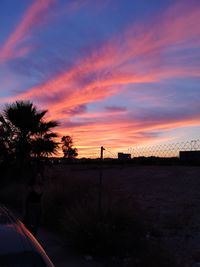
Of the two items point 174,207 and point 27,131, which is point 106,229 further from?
point 27,131

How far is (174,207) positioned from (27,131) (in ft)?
37.9

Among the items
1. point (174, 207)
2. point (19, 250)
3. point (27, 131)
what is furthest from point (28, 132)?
point (19, 250)

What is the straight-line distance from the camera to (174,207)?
14.4 meters

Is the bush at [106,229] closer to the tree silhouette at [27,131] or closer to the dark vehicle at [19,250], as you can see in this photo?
the dark vehicle at [19,250]

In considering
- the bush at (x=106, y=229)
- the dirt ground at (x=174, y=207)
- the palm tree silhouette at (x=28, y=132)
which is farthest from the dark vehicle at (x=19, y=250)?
the palm tree silhouette at (x=28, y=132)

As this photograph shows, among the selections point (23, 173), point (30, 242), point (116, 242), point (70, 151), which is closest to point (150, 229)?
point (116, 242)

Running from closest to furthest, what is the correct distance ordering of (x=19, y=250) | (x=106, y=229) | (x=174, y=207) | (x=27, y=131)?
(x=19, y=250)
(x=106, y=229)
(x=174, y=207)
(x=27, y=131)

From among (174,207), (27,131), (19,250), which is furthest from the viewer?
(27,131)

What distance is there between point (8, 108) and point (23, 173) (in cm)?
316

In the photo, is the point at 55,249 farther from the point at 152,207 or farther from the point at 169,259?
the point at 152,207

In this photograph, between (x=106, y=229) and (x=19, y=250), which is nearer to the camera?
(x=19, y=250)

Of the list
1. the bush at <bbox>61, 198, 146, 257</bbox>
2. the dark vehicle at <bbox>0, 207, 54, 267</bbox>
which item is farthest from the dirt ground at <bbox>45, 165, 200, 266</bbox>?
the dark vehicle at <bbox>0, 207, 54, 267</bbox>

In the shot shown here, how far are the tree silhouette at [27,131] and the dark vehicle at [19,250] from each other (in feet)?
64.1

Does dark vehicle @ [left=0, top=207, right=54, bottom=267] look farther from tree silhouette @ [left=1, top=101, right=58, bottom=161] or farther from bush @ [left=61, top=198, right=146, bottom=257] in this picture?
tree silhouette @ [left=1, top=101, right=58, bottom=161]
